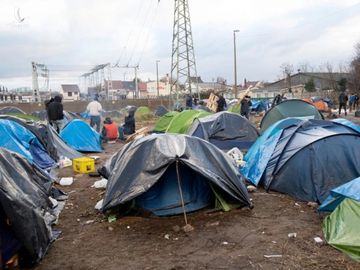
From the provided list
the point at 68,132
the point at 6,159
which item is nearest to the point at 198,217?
the point at 6,159

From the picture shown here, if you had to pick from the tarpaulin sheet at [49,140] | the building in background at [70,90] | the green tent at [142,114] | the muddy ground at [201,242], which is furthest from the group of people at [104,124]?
the building in background at [70,90]

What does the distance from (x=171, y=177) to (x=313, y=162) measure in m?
2.61

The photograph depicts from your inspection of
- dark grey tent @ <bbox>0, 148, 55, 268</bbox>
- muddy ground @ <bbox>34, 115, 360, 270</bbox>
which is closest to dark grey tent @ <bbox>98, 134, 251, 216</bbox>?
muddy ground @ <bbox>34, 115, 360, 270</bbox>

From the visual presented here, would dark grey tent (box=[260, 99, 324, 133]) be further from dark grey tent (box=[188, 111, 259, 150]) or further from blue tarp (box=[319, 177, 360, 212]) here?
blue tarp (box=[319, 177, 360, 212])

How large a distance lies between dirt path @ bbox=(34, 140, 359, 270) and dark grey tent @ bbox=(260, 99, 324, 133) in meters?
7.26

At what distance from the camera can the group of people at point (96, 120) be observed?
13797mm

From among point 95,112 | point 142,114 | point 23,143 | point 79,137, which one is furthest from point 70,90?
point 23,143

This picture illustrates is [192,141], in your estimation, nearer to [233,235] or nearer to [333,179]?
[233,235]

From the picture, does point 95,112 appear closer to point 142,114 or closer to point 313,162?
point 313,162

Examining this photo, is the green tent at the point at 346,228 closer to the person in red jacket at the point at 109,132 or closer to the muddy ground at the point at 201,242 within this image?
the muddy ground at the point at 201,242

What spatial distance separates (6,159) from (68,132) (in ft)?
26.5

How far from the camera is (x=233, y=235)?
18.6 feet

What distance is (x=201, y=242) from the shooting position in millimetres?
5441

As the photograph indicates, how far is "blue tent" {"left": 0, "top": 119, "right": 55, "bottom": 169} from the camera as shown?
974 cm
